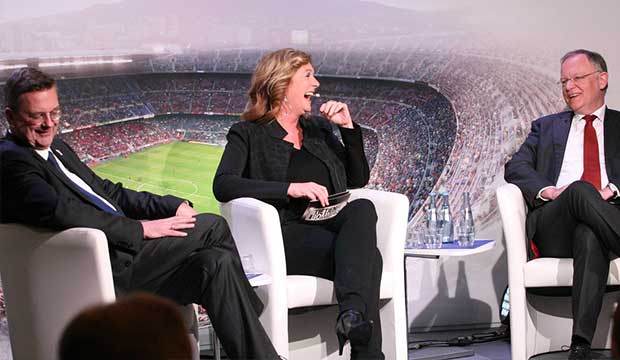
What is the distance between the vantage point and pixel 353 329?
130 inches

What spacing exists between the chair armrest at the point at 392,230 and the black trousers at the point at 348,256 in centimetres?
12

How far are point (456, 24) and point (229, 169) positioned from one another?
5.20 ft

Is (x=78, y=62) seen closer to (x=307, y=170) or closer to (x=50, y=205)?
(x=307, y=170)

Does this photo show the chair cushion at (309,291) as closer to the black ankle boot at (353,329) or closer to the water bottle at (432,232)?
the black ankle boot at (353,329)

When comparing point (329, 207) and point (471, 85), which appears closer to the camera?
point (329, 207)

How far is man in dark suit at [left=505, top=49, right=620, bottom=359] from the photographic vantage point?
3.57 metres

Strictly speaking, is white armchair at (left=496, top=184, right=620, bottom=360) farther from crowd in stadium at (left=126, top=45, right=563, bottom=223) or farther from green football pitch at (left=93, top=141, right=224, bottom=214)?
green football pitch at (left=93, top=141, right=224, bottom=214)

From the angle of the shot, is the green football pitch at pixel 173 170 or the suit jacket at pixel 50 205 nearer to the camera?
the suit jacket at pixel 50 205

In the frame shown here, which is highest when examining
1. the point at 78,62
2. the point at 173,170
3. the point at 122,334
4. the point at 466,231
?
the point at 78,62

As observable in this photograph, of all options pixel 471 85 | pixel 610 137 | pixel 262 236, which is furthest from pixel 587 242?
pixel 471 85

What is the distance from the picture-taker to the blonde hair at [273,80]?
398 centimetres

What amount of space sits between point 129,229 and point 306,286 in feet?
2.42

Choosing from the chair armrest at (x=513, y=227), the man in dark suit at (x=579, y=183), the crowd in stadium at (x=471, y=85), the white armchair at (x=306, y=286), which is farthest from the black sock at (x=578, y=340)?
the crowd in stadium at (x=471, y=85)

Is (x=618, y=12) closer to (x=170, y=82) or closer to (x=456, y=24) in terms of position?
(x=456, y=24)
